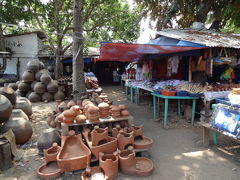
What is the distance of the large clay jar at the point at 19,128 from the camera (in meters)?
3.45

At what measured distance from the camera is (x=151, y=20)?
9773 mm

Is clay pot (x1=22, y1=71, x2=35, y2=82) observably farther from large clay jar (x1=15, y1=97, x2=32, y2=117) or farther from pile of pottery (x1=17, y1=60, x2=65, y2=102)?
large clay jar (x1=15, y1=97, x2=32, y2=117)

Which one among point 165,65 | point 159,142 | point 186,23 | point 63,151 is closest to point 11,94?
point 63,151

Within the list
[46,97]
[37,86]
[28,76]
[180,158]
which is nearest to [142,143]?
[180,158]

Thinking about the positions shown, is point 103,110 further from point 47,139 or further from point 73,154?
point 47,139

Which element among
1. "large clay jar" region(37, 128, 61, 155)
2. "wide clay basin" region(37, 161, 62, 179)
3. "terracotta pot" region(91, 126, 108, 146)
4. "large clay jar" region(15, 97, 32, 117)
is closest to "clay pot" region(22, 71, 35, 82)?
"large clay jar" region(15, 97, 32, 117)

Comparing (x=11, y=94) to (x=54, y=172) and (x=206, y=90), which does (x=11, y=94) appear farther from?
(x=206, y=90)

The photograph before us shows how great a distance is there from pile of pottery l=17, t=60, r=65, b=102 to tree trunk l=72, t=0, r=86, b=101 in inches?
146

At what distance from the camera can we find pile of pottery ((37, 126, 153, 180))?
253 cm

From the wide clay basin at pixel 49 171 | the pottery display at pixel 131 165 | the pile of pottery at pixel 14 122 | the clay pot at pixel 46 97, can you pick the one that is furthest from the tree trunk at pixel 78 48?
the clay pot at pixel 46 97

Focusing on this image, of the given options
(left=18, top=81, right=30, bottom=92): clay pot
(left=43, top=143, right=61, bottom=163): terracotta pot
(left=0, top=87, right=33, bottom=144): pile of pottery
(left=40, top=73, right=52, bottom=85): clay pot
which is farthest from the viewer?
(left=18, top=81, right=30, bottom=92): clay pot

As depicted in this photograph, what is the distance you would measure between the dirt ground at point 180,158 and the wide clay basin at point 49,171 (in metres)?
0.12

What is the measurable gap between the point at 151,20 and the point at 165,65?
3.82 meters

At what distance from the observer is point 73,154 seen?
2.81 meters
